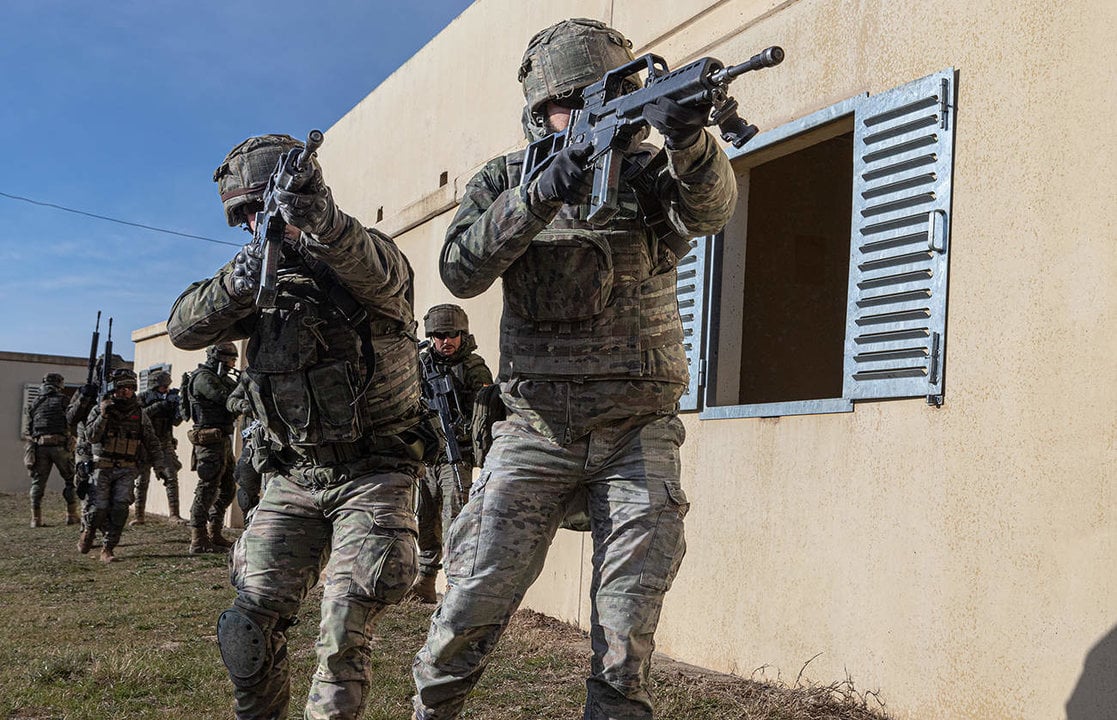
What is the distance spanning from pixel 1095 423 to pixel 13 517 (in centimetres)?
1642

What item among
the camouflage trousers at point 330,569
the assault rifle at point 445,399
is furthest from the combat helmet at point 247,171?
the assault rifle at point 445,399

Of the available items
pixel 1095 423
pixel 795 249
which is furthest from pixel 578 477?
pixel 795 249

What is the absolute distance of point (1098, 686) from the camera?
134 inches

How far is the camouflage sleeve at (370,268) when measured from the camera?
10.6 feet

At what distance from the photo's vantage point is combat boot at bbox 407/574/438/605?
751 centimetres

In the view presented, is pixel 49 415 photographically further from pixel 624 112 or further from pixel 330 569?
pixel 624 112

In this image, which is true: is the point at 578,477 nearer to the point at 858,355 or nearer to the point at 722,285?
the point at 858,355

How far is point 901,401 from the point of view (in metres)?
4.31

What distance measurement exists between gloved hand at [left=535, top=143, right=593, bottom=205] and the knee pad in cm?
167

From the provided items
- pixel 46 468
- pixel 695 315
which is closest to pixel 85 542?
pixel 46 468

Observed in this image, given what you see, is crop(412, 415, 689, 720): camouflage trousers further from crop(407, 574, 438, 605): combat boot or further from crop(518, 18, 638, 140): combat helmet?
crop(407, 574, 438, 605): combat boot

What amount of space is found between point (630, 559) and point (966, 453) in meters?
1.86

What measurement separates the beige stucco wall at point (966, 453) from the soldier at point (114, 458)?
22.6 ft

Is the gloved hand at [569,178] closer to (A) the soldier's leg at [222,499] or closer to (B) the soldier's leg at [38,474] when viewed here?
(A) the soldier's leg at [222,499]
